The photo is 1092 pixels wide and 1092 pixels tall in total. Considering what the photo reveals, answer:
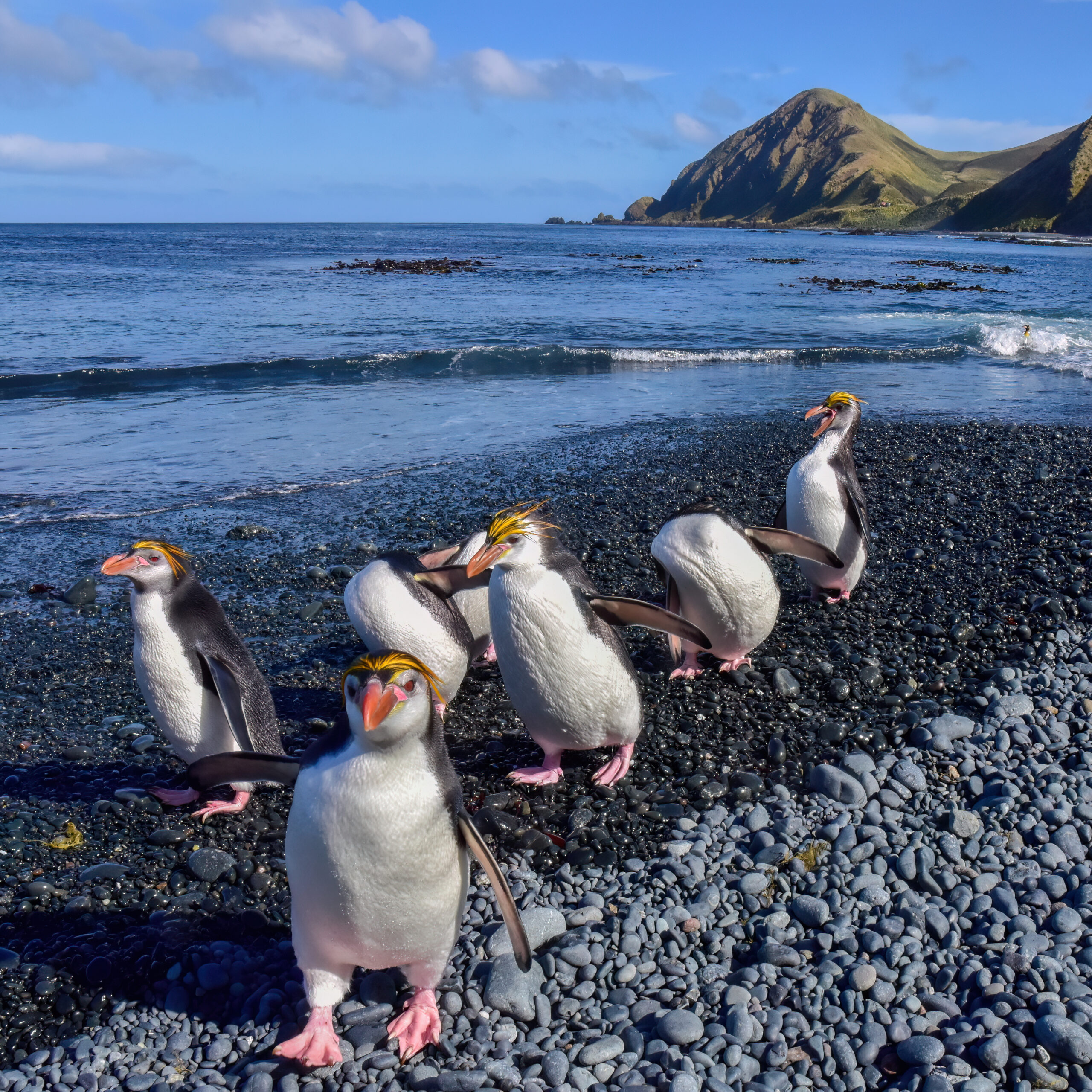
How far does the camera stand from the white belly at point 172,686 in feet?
13.8

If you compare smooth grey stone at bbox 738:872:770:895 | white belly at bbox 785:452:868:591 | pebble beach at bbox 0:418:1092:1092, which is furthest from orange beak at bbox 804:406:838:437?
smooth grey stone at bbox 738:872:770:895

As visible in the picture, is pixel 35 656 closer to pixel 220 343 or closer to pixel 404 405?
pixel 404 405

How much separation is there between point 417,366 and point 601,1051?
680 inches

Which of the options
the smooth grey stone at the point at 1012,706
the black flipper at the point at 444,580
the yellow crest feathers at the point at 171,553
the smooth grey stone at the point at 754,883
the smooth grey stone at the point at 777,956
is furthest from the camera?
the black flipper at the point at 444,580

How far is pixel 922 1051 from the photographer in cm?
268

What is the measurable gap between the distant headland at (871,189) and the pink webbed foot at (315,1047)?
123007 millimetres

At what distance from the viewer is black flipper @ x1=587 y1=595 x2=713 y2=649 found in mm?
4445

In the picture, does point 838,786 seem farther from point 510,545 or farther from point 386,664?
point 386,664

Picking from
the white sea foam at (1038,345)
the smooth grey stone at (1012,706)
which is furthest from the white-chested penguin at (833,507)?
the white sea foam at (1038,345)

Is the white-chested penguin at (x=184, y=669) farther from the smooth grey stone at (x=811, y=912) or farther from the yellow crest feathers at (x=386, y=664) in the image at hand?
the smooth grey stone at (x=811, y=912)

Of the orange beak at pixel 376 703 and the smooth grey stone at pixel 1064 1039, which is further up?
the orange beak at pixel 376 703

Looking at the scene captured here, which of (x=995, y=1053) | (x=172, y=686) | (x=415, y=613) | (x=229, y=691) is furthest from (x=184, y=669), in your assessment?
(x=995, y=1053)

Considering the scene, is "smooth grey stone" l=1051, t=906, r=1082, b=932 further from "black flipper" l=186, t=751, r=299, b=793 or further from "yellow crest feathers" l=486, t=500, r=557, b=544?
"black flipper" l=186, t=751, r=299, b=793

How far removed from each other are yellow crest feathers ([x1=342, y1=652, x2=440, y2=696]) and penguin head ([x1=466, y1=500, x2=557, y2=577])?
1406 mm
